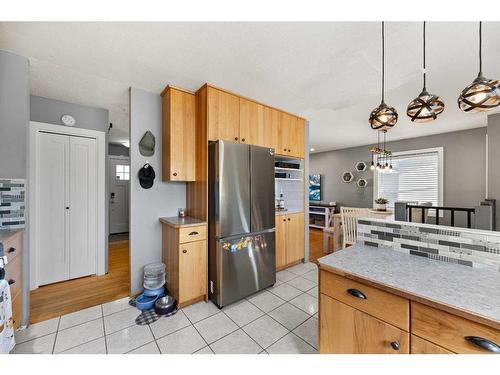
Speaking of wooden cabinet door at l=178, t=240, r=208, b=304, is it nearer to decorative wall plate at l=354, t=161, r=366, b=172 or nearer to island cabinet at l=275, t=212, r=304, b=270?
island cabinet at l=275, t=212, r=304, b=270

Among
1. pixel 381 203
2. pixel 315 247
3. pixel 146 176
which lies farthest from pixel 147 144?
pixel 381 203

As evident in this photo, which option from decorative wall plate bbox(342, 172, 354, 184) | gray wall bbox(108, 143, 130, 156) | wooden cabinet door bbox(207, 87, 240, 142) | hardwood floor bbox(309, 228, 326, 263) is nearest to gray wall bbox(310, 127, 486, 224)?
decorative wall plate bbox(342, 172, 354, 184)

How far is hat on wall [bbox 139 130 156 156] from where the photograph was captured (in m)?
2.35

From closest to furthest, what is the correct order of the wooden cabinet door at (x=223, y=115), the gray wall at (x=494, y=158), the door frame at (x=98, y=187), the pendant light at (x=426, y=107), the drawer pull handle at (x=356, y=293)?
the drawer pull handle at (x=356, y=293) → the pendant light at (x=426, y=107) → the wooden cabinet door at (x=223, y=115) → the door frame at (x=98, y=187) → the gray wall at (x=494, y=158)

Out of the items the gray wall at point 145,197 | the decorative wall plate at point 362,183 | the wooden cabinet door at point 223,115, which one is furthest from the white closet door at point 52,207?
the decorative wall plate at point 362,183

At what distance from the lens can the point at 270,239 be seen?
8.09ft

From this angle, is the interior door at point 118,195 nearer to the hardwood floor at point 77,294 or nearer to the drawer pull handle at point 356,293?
the hardwood floor at point 77,294

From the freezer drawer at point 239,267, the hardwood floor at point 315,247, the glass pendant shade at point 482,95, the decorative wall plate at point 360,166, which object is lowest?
the hardwood floor at point 315,247

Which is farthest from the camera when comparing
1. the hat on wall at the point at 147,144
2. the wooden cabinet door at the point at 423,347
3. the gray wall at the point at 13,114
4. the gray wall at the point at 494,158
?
the gray wall at the point at 494,158

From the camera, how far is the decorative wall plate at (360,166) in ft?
18.9

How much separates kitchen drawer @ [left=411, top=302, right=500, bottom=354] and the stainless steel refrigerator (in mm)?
1557

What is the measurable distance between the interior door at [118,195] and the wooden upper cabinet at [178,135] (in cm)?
355

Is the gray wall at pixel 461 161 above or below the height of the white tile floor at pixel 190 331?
above

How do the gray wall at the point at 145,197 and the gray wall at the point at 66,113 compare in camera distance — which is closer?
the gray wall at the point at 145,197
